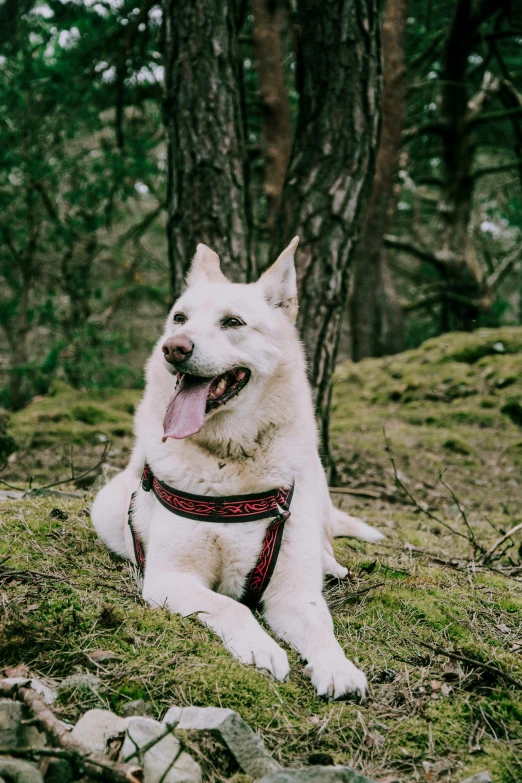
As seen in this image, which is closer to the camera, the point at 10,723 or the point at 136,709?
the point at 10,723

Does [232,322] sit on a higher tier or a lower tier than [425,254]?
lower

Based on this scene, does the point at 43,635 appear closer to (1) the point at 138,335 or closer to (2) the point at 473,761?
(2) the point at 473,761

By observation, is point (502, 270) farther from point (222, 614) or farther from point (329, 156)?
point (222, 614)

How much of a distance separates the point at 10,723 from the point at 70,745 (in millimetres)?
175

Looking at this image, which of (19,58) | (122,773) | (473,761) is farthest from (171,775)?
(19,58)

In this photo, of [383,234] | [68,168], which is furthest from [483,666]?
[383,234]

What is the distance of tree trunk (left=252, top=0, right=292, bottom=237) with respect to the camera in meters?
9.65

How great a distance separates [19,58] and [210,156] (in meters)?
4.54

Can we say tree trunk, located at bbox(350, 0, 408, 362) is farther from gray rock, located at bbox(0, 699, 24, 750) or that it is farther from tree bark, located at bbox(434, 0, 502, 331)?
gray rock, located at bbox(0, 699, 24, 750)

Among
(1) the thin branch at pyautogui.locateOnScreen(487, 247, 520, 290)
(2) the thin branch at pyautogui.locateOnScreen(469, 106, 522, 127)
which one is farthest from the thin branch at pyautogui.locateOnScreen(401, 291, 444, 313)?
(2) the thin branch at pyautogui.locateOnScreen(469, 106, 522, 127)

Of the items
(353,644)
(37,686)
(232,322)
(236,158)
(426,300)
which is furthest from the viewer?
(426,300)

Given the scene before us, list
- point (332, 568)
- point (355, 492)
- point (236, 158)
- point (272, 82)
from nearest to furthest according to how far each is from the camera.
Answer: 1. point (332, 568)
2. point (236, 158)
3. point (355, 492)
4. point (272, 82)

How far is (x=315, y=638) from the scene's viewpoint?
8.32 ft

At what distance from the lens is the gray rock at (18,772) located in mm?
1595
